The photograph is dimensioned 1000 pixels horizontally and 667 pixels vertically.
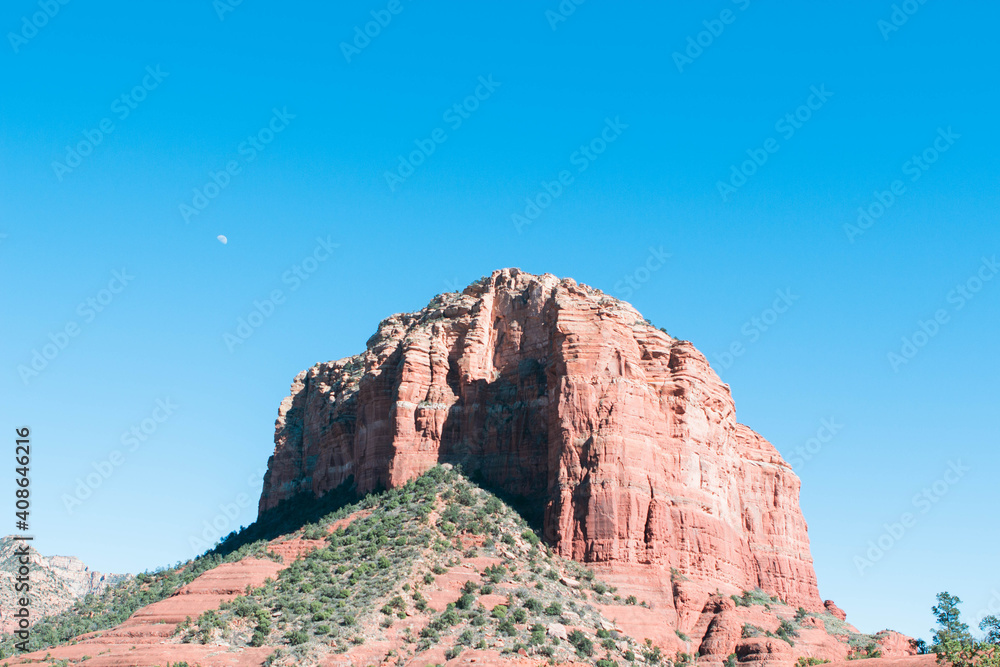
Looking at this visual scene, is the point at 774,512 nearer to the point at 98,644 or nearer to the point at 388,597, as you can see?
the point at 388,597

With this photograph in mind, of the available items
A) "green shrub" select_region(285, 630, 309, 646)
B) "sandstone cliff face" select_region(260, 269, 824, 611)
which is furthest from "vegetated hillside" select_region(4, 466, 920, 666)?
"sandstone cliff face" select_region(260, 269, 824, 611)

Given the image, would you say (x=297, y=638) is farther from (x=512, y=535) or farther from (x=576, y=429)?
(x=576, y=429)

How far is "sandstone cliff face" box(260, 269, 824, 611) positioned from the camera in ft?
255

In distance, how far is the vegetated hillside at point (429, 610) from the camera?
63562 mm

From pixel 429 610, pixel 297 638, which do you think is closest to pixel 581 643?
pixel 429 610

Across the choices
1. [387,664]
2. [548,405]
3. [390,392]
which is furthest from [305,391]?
[387,664]

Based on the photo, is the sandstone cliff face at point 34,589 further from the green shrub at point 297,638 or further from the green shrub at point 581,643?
the green shrub at point 581,643

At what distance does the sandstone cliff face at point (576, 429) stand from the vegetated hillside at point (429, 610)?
2842 millimetres

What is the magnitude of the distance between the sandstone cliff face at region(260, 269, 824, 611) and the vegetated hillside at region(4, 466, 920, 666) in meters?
2.84

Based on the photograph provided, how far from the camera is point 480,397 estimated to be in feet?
291

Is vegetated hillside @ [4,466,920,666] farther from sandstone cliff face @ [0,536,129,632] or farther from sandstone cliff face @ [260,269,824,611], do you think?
sandstone cliff face @ [0,536,129,632]

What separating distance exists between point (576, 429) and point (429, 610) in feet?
59.9

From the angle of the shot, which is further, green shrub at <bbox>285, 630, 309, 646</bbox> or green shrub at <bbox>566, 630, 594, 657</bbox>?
Result: green shrub at <bbox>566, 630, 594, 657</bbox>

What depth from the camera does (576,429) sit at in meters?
79.2
